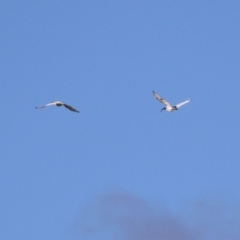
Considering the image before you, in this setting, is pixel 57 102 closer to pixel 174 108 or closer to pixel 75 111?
pixel 75 111

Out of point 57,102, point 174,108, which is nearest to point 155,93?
point 174,108

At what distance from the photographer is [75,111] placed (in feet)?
237

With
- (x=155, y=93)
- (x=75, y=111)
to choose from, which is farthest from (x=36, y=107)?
(x=155, y=93)

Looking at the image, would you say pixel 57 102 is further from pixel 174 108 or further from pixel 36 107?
pixel 174 108

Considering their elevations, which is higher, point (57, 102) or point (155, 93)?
point (155, 93)

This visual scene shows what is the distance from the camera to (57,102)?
249 ft

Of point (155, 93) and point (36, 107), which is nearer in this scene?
point (36, 107)

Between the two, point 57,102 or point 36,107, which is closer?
point 36,107

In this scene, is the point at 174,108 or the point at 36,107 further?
the point at 174,108

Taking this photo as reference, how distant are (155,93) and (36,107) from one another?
13.7 m

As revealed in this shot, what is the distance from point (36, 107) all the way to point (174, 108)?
1438 cm

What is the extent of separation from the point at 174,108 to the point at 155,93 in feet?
9.71

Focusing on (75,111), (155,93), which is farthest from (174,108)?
(75,111)

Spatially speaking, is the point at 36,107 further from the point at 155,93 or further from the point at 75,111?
the point at 155,93
